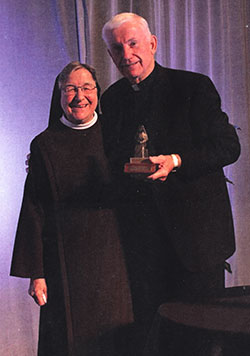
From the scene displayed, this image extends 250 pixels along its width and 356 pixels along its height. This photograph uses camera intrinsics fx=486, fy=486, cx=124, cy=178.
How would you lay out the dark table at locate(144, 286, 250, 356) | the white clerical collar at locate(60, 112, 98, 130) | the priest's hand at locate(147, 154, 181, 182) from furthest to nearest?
the white clerical collar at locate(60, 112, 98, 130) < the priest's hand at locate(147, 154, 181, 182) < the dark table at locate(144, 286, 250, 356)

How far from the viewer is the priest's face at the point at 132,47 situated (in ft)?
5.43

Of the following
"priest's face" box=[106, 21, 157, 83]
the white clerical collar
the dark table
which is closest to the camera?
the dark table

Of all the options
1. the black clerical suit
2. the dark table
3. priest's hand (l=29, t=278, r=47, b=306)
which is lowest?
the dark table

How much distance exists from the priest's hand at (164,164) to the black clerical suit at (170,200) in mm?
94

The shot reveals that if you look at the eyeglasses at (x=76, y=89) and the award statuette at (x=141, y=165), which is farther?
the eyeglasses at (x=76, y=89)

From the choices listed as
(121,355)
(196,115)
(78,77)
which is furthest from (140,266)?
(78,77)

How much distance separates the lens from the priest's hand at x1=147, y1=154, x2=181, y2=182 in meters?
1.50

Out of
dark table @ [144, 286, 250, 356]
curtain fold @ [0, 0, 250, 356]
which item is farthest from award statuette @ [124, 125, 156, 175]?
curtain fold @ [0, 0, 250, 356]

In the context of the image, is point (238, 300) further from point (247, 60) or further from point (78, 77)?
point (247, 60)

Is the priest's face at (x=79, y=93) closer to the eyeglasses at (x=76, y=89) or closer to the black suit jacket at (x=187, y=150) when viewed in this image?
the eyeglasses at (x=76, y=89)

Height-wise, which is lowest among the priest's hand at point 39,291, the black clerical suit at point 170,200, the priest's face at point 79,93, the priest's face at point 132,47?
the priest's hand at point 39,291

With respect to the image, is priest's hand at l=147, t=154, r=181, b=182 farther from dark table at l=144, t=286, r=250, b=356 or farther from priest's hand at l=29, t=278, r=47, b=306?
priest's hand at l=29, t=278, r=47, b=306

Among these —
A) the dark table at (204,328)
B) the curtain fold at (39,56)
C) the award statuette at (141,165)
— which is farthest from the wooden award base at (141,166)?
Result: the curtain fold at (39,56)

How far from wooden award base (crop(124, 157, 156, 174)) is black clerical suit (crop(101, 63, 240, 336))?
0.22 metres
